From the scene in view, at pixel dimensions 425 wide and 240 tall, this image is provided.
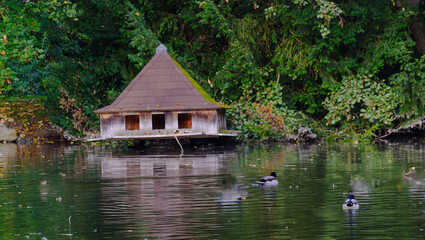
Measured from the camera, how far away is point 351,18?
35719 mm

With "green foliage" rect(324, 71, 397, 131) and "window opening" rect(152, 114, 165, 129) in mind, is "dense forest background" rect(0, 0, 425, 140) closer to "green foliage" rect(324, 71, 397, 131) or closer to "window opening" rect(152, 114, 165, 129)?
"green foliage" rect(324, 71, 397, 131)

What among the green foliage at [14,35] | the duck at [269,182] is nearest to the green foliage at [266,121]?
the green foliage at [14,35]

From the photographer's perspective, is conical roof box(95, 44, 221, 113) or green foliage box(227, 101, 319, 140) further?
green foliage box(227, 101, 319, 140)

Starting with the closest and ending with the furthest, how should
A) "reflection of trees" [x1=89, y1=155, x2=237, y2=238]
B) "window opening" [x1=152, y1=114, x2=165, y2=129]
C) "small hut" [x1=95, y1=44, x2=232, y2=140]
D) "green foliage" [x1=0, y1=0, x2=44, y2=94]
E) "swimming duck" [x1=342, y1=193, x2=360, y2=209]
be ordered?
1. "reflection of trees" [x1=89, y1=155, x2=237, y2=238]
2. "swimming duck" [x1=342, y1=193, x2=360, y2=209]
3. "green foliage" [x1=0, y1=0, x2=44, y2=94]
4. "small hut" [x1=95, y1=44, x2=232, y2=140]
5. "window opening" [x1=152, y1=114, x2=165, y2=129]

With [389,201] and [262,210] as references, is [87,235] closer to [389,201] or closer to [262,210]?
[262,210]

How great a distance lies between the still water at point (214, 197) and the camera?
11562 mm

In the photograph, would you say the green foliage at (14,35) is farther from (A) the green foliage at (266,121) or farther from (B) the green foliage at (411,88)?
(B) the green foliage at (411,88)

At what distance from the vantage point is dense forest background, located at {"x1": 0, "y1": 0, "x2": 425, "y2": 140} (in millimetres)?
33812

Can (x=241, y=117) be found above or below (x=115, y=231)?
above

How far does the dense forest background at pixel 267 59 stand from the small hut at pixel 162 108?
3593mm

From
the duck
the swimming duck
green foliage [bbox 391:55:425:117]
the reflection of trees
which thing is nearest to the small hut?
the reflection of trees

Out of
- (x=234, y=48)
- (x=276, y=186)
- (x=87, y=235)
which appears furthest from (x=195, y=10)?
(x=87, y=235)

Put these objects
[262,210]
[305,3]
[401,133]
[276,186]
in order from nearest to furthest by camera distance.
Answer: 1. [262,210]
2. [276,186]
3. [305,3]
4. [401,133]

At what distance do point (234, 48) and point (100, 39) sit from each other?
6.93 metres
